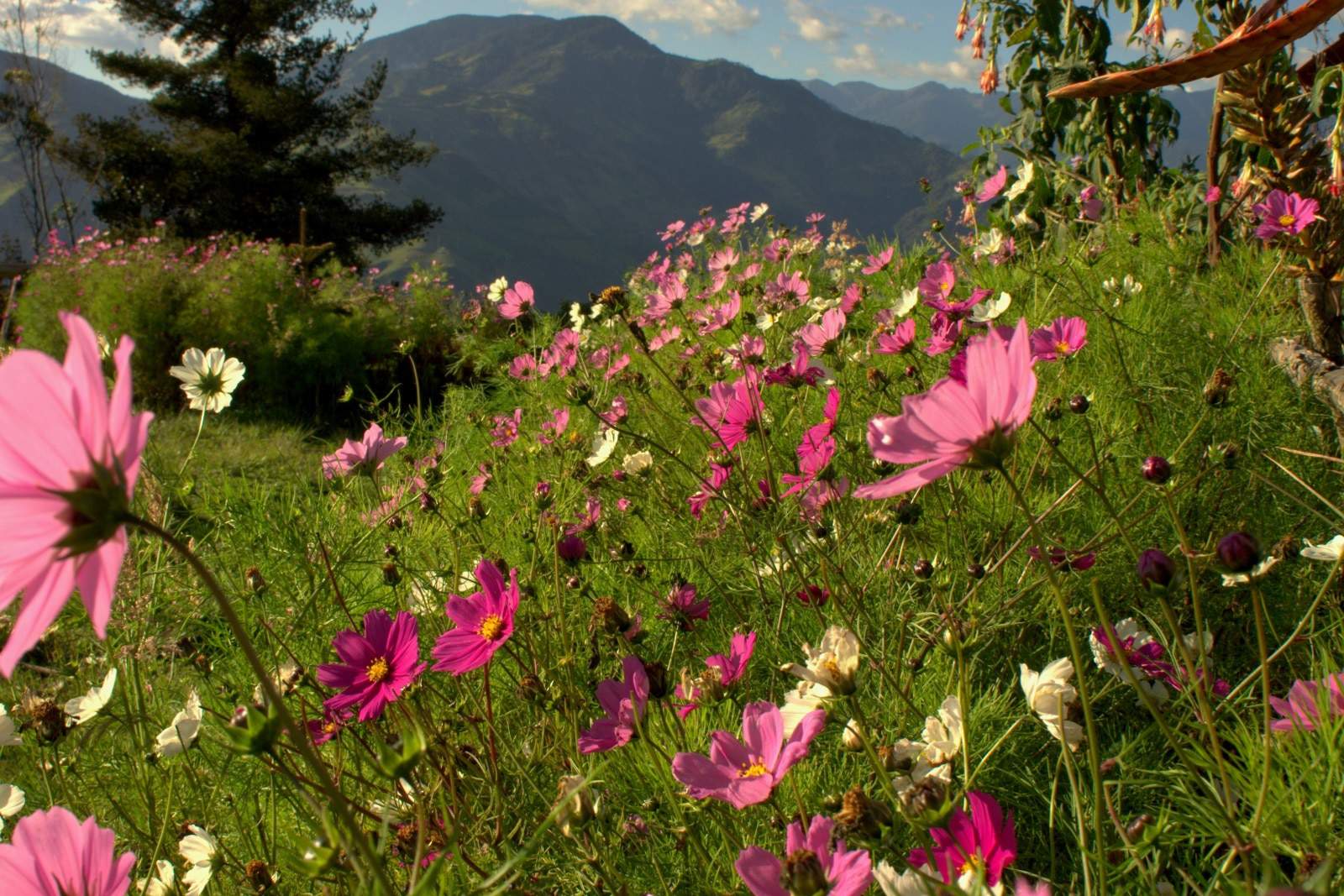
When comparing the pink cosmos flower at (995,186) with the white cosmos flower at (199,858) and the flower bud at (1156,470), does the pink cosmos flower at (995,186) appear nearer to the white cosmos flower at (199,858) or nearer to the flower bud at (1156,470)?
the flower bud at (1156,470)

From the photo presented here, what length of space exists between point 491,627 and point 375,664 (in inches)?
4.6

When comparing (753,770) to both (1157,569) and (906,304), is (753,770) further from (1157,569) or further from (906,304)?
(906,304)

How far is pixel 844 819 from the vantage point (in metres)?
0.49

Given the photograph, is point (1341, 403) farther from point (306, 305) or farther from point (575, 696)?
point (306, 305)

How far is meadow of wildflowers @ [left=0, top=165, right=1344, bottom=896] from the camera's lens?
1.45 feet

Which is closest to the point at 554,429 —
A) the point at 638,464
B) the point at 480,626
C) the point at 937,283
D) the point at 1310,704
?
the point at 638,464

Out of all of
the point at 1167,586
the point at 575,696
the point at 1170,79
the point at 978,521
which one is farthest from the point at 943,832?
the point at 978,521

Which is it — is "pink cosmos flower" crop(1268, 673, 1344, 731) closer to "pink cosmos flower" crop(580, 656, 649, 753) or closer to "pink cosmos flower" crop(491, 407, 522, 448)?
"pink cosmos flower" crop(580, 656, 649, 753)

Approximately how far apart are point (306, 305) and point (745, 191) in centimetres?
13425

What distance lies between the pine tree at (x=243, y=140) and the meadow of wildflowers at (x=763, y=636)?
47.8ft

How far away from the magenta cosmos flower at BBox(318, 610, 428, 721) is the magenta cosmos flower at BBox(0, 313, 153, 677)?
1.39 feet

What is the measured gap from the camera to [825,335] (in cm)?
135

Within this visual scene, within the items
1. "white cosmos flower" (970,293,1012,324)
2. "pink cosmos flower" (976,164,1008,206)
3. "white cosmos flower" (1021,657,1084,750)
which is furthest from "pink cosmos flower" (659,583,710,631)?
"pink cosmos flower" (976,164,1008,206)

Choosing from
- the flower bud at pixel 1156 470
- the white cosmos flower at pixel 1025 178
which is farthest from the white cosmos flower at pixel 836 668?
the white cosmos flower at pixel 1025 178
